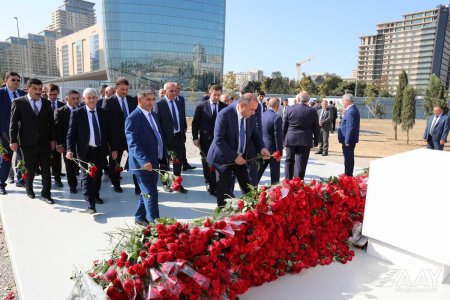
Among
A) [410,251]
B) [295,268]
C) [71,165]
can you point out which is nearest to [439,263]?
[410,251]

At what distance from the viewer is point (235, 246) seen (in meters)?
2.18

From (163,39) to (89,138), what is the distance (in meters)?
68.4

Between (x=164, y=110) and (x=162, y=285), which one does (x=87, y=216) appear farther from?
(x=162, y=285)

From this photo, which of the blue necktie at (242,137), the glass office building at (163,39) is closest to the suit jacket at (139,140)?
the blue necktie at (242,137)

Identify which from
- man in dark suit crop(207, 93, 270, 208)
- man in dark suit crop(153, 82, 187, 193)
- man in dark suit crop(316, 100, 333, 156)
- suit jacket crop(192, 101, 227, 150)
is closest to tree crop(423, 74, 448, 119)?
man in dark suit crop(316, 100, 333, 156)

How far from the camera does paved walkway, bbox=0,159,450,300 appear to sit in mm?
2590

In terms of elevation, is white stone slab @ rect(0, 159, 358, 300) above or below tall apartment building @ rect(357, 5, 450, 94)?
below

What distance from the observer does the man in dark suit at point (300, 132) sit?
229 inches

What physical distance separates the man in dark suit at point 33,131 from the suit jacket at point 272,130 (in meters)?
3.61

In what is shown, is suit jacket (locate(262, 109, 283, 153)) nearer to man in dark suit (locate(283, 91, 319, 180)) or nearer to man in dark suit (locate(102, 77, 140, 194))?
man in dark suit (locate(283, 91, 319, 180))

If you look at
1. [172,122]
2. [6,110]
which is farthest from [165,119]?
[6,110]

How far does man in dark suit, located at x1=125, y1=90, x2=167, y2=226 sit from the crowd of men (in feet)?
0.04

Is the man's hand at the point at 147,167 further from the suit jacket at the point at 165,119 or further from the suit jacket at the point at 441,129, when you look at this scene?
the suit jacket at the point at 441,129

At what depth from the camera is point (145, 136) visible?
150 inches
